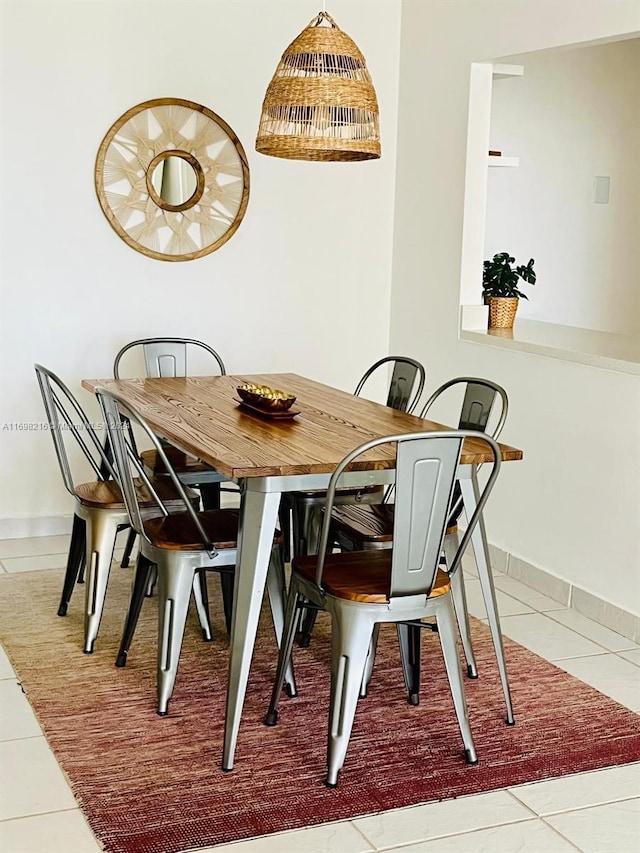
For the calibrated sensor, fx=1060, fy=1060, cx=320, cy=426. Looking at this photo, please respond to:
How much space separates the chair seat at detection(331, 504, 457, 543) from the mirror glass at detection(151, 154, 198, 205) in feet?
6.26

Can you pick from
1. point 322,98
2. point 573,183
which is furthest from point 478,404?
point 573,183

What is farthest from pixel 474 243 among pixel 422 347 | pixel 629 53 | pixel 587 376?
pixel 629 53

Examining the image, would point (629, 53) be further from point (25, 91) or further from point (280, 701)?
point (280, 701)

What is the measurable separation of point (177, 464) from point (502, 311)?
1625 millimetres

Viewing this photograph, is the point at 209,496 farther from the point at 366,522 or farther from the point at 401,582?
the point at 401,582

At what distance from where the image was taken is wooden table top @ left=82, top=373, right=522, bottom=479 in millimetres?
2713

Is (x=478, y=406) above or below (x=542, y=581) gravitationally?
above

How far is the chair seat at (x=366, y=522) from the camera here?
10.4 ft

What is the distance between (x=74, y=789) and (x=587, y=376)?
227 centimetres

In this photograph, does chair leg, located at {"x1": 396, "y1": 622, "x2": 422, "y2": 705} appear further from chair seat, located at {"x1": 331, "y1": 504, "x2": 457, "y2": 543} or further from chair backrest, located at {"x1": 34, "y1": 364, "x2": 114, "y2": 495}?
chair backrest, located at {"x1": 34, "y1": 364, "x2": 114, "y2": 495}

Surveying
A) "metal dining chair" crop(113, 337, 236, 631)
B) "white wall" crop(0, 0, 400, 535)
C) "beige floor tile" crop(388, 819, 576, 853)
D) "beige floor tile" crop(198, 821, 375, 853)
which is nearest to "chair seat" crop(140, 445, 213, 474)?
"metal dining chair" crop(113, 337, 236, 631)

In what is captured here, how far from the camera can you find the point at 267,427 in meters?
3.18

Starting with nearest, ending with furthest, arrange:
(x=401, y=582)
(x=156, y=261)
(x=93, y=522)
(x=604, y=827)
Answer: (x=604, y=827) < (x=401, y=582) < (x=93, y=522) < (x=156, y=261)

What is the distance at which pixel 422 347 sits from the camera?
499 centimetres
